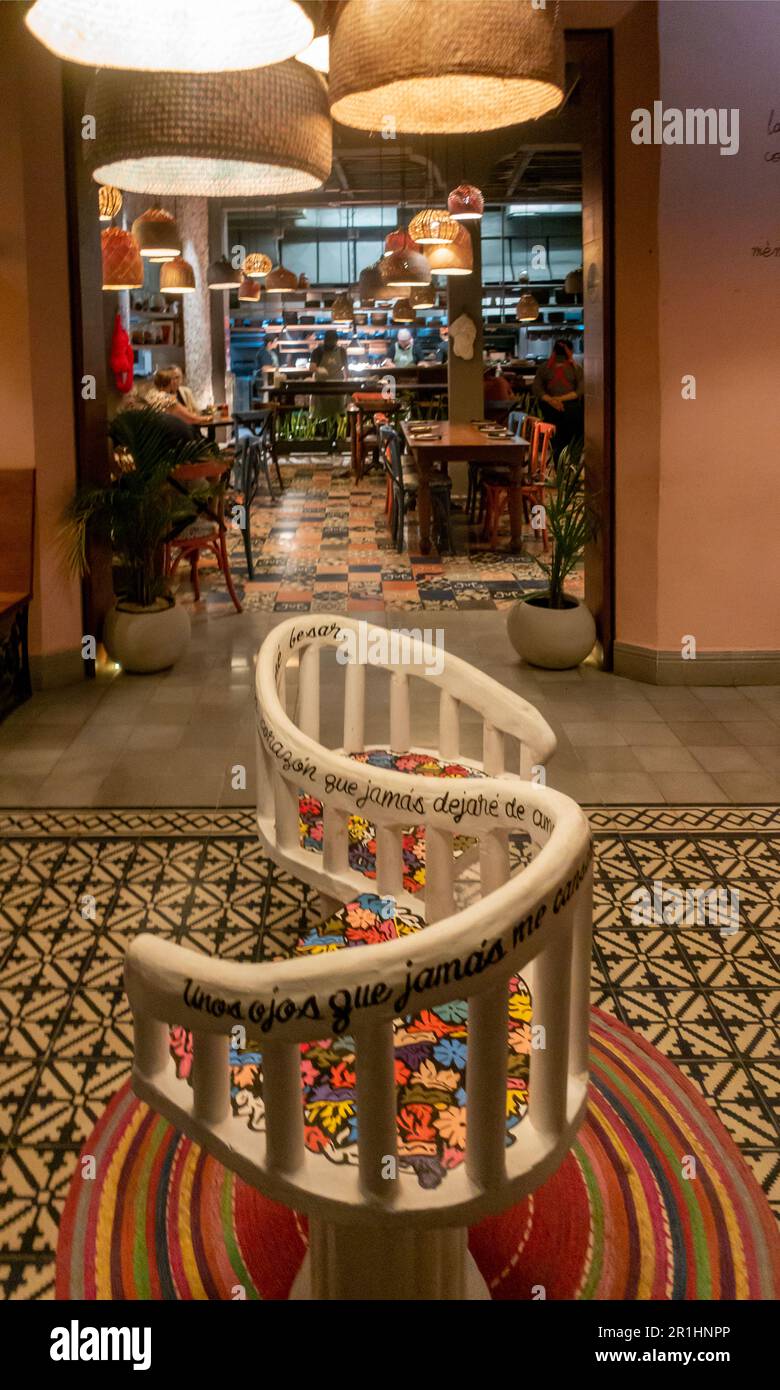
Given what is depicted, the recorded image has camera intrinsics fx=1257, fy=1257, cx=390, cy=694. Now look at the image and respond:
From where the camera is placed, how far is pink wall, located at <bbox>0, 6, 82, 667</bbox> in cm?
566

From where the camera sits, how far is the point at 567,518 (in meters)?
6.22

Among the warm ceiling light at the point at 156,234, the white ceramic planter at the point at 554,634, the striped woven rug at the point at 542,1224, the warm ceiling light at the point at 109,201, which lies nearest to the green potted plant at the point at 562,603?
the white ceramic planter at the point at 554,634

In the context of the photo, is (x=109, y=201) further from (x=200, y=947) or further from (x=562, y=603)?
(x=200, y=947)

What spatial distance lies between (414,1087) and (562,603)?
4.61 m

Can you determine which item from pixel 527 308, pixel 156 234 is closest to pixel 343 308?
pixel 527 308

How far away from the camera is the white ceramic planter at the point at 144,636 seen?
20.9 ft

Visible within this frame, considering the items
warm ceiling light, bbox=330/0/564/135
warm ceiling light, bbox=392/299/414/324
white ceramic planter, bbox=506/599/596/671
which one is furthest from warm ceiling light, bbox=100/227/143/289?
warm ceiling light, bbox=330/0/564/135

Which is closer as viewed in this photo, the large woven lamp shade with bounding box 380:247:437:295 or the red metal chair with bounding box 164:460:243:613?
the red metal chair with bounding box 164:460:243:613

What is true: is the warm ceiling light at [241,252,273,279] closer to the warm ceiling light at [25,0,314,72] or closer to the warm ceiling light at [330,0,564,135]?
the warm ceiling light at [330,0,564,135]

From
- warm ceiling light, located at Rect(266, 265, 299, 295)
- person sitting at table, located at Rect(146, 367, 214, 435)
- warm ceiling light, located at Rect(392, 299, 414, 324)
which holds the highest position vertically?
warm ceiling light, located at Rect(266, 265, 299, 295)

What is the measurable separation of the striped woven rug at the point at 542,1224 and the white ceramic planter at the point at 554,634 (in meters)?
3.71

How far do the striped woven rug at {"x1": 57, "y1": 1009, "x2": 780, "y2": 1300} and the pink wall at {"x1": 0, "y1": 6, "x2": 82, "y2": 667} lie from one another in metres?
3.84
